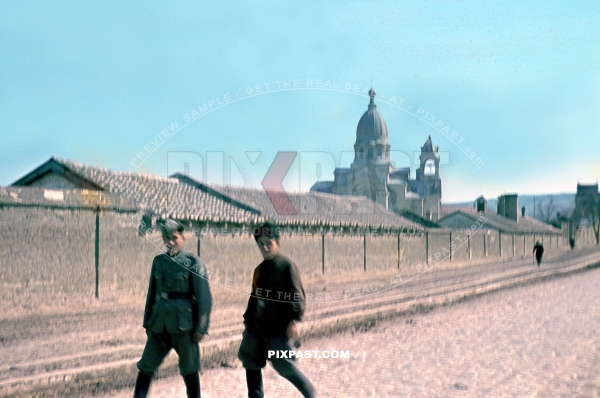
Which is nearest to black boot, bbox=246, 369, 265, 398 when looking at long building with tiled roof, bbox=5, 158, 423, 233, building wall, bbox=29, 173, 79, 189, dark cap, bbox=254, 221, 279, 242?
dark cap, bbox=254, 221, 279, 242

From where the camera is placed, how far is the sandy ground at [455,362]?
5.51m

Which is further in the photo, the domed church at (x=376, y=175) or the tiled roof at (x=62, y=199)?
the domed church at (x=376, y=175)

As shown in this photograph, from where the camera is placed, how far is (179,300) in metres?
4.60

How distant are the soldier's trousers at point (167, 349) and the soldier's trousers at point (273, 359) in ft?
1.27

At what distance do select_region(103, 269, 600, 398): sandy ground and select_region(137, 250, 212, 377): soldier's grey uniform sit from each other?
97 cm

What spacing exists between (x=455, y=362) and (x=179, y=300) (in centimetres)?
335

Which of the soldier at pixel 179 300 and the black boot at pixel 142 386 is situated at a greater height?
the soldier at pixel 179 300

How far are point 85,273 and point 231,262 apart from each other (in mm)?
3942

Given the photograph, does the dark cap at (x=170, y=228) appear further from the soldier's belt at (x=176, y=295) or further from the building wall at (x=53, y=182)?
the building wall at (x=53, y=182)

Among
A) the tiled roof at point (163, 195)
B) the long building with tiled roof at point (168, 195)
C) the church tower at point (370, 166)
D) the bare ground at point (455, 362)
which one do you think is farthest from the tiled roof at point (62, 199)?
the church tower at point (370, 166)

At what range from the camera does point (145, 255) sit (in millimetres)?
12312

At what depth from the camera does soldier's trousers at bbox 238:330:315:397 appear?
15.4ft

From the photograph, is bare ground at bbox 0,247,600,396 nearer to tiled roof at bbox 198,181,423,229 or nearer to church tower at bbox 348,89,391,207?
tiled roof at bbox 198,181,423,229

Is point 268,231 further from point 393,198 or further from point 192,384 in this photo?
point 393,198
